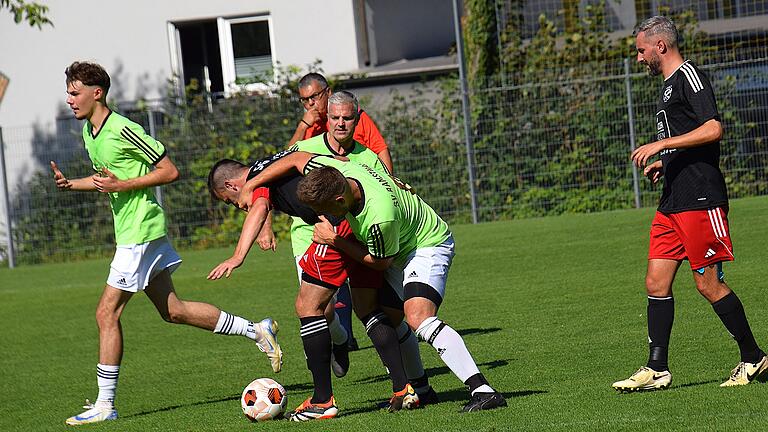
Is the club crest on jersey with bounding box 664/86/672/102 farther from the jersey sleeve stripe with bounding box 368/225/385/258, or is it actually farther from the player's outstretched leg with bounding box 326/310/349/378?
the player's outstretched leg with bounding box 326/310/349/378

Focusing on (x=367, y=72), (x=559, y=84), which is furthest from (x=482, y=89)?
(x=367, y=72)

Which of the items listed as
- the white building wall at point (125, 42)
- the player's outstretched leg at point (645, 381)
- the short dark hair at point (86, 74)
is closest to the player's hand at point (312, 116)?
the short dark hair at point (86, 74)

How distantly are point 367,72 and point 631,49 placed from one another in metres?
5.52

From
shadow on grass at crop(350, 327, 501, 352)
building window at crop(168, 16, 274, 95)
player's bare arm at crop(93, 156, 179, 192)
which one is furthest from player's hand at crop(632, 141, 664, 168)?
building window at crop(168, 16, 274, 95)

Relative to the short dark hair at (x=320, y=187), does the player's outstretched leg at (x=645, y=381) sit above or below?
below

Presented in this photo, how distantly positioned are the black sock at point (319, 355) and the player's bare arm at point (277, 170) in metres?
0.82

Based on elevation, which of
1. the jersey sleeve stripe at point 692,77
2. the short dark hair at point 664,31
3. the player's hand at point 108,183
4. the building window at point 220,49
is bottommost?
the player's hand at point 108,183

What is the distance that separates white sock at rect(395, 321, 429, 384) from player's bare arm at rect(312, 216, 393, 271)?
0.71 metres

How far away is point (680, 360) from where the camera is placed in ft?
24.7

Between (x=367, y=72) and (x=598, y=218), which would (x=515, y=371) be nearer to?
(x=598, y=218)

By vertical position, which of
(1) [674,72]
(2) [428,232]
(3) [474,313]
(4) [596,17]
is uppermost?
(4) [596,17]

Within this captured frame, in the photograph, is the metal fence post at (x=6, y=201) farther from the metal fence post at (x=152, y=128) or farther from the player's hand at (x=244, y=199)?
the player's hand at (x=244, y=199)

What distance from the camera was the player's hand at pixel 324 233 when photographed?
6.39m

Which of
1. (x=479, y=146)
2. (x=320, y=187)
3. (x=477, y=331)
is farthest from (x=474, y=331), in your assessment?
(x=479, y=146)
